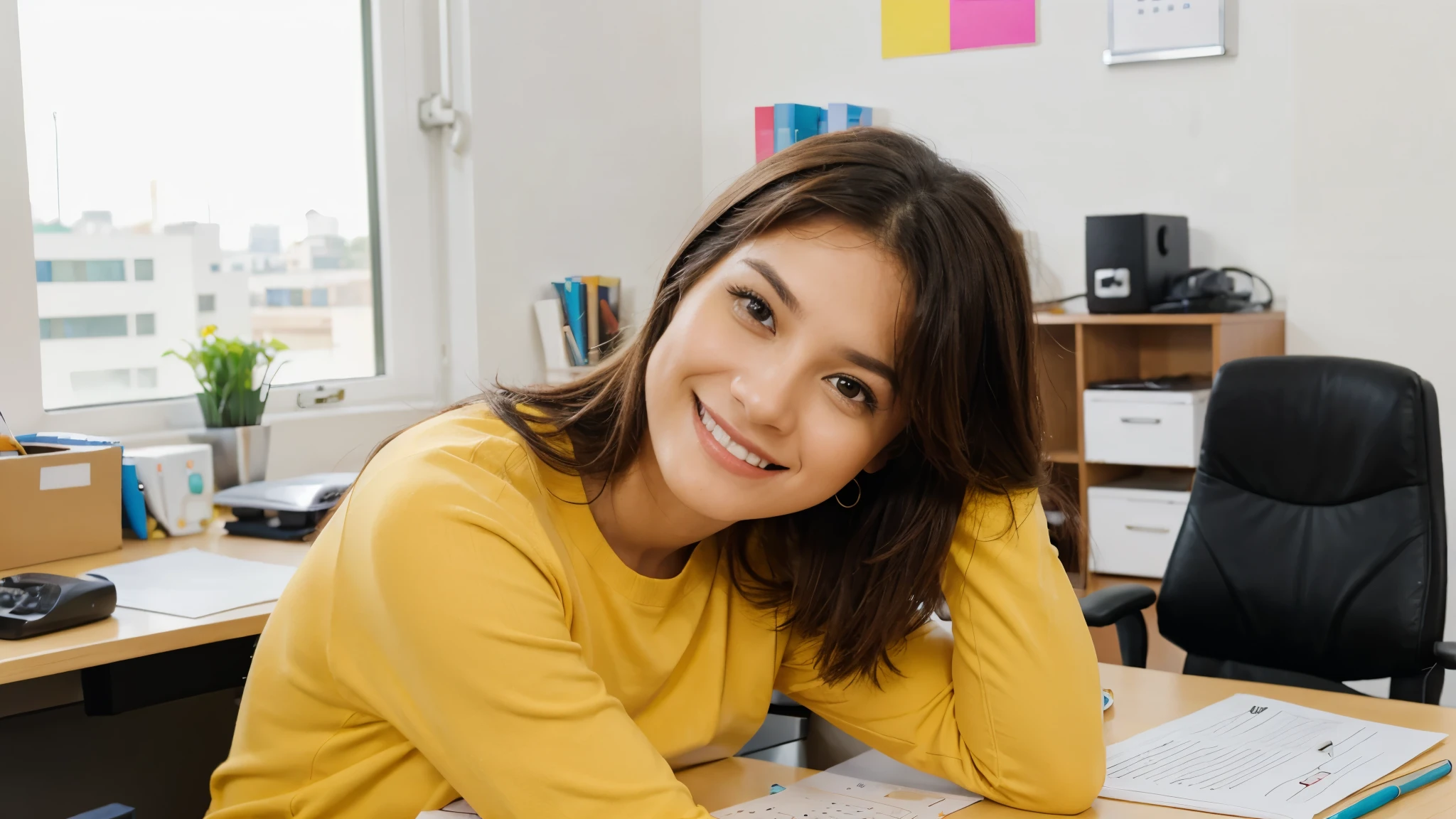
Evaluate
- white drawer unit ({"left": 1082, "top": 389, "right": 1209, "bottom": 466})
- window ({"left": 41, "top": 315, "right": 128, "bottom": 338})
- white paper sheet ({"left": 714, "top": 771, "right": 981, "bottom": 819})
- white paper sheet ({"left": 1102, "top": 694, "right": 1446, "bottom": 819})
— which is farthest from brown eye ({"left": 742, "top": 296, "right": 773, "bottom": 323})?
white drawer unit ({"left": 1082, "top": 389, "right": 1209, "bottom": 466})

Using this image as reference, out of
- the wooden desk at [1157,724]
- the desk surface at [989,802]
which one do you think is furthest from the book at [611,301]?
the wooden desk at [1157,724]

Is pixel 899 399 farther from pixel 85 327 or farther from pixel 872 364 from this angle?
pixel 85 327

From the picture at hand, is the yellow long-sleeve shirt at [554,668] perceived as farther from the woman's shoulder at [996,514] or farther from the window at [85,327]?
the window at [85,327]

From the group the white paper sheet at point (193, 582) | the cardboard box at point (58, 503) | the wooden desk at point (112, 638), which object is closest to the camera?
the wooden desk at point (112, 638)

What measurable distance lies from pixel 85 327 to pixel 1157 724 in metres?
2.18

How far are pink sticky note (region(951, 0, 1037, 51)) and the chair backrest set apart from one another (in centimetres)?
173

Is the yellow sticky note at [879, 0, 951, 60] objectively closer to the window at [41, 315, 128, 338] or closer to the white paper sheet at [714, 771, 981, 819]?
the window at [41, 315, 128, 338]

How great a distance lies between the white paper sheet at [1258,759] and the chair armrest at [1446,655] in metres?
0.55

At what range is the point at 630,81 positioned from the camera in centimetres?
369

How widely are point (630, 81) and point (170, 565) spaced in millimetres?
2228

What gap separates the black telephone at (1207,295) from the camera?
302 centimetres

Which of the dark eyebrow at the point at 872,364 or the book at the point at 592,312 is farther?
the book at the point at 592,312

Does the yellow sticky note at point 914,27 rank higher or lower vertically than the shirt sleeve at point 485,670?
higher

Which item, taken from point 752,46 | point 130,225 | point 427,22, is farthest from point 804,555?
point 752,46
